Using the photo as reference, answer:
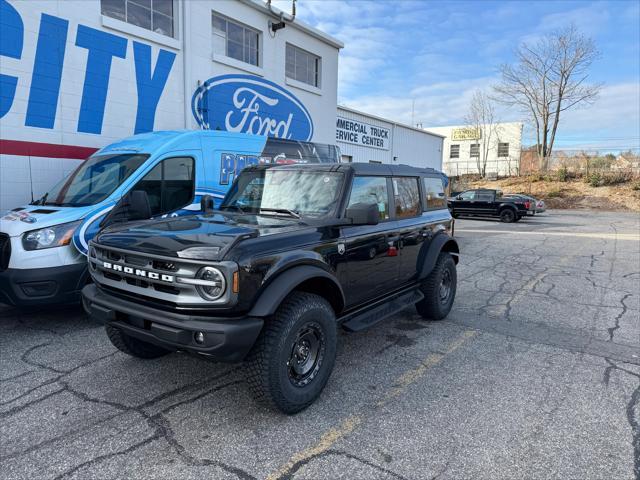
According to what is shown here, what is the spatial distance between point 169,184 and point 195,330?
3.74 metres

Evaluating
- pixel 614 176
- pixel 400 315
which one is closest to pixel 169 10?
pixel 400 315

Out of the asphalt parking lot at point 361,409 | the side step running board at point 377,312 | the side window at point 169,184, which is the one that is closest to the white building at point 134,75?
the side window at point 169,184

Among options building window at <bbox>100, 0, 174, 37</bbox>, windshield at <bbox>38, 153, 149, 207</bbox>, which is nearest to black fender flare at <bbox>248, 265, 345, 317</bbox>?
windshield at <bbox>38, 153, 149, 207</bbox>

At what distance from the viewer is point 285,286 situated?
3020mm

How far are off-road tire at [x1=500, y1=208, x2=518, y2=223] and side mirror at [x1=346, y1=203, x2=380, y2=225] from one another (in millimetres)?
20118

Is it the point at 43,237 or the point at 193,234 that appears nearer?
the point at 193,234

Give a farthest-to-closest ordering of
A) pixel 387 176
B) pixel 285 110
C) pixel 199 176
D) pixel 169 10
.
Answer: pixel 285 110 < pixel 169 10 < pixel 199 176 < pixel 387 176

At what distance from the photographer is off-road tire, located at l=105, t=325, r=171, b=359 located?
152 inches

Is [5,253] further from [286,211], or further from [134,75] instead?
[134,75]

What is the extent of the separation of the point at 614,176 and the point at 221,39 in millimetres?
35720

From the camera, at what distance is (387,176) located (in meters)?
4.67

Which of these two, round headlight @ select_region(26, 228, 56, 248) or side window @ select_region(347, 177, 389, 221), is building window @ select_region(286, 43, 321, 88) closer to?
side window @ select_region(347, 177, 389, 221)

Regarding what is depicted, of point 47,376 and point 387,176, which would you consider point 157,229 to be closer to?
point 47,376

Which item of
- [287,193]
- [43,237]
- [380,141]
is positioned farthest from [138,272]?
[380,141]
